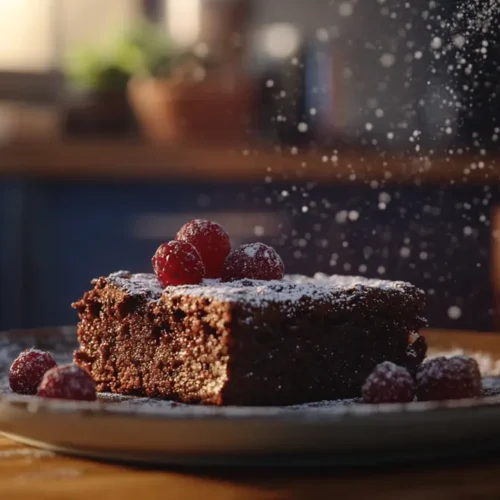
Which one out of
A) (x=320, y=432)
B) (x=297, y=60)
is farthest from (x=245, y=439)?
(x=297, y=60)

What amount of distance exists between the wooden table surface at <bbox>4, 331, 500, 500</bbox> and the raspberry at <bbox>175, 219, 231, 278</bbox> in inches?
22.4

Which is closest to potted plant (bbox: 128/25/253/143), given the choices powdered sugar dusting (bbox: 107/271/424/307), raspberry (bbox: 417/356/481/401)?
powdered sugar dusting (bbox: 107/271/424/307)

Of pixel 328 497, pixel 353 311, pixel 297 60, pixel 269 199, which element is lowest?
pixel 328 497

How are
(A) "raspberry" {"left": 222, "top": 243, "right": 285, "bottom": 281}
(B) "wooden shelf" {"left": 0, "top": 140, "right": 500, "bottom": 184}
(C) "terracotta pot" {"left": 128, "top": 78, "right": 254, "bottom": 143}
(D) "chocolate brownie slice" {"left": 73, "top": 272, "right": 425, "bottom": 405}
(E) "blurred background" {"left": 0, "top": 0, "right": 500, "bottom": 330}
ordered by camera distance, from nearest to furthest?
(D) "chocolate brownie slice" {"left": 73, "top": 272, "right": 425, "bottom": 405} < (A) "raspberry" {"left": 222, "top": 243, "right": 285, "bottom": 281} < (E) "blurred background" {"left": 0, "top": 0, "right": 500, "bottom": 330} < (B) "wooden shelf" {"left": 0, "top": 140, "right": 500, "bottom": 184} < (C) "terracotta pot" {"left": 128, "top": 78, "right": 254, "bottom": 143}

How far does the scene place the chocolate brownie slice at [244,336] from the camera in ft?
4.41

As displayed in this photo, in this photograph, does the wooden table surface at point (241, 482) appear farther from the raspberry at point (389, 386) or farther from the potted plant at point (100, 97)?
the potted plant at point (100, 97)

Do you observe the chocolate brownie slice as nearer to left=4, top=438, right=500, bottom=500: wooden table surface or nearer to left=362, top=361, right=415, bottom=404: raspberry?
left=362, top=361, right=415, bottom=404: raspberry

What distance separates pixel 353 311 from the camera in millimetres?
1474

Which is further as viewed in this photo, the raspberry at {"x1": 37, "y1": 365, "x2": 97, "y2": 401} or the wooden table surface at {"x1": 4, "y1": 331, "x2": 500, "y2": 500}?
the raspberry at {"x1": 37, "y1": 365, "x2": 97, "y2": 401}

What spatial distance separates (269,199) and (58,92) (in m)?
1.80

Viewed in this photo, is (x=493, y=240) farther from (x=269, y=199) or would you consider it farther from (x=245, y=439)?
(x=245, y=439)

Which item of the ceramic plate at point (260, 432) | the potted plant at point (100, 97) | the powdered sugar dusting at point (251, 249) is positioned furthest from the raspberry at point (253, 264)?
the potted plant at point (100, 97)

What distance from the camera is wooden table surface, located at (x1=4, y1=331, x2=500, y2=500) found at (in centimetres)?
87

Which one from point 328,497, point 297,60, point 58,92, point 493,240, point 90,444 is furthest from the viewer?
point 58,92
